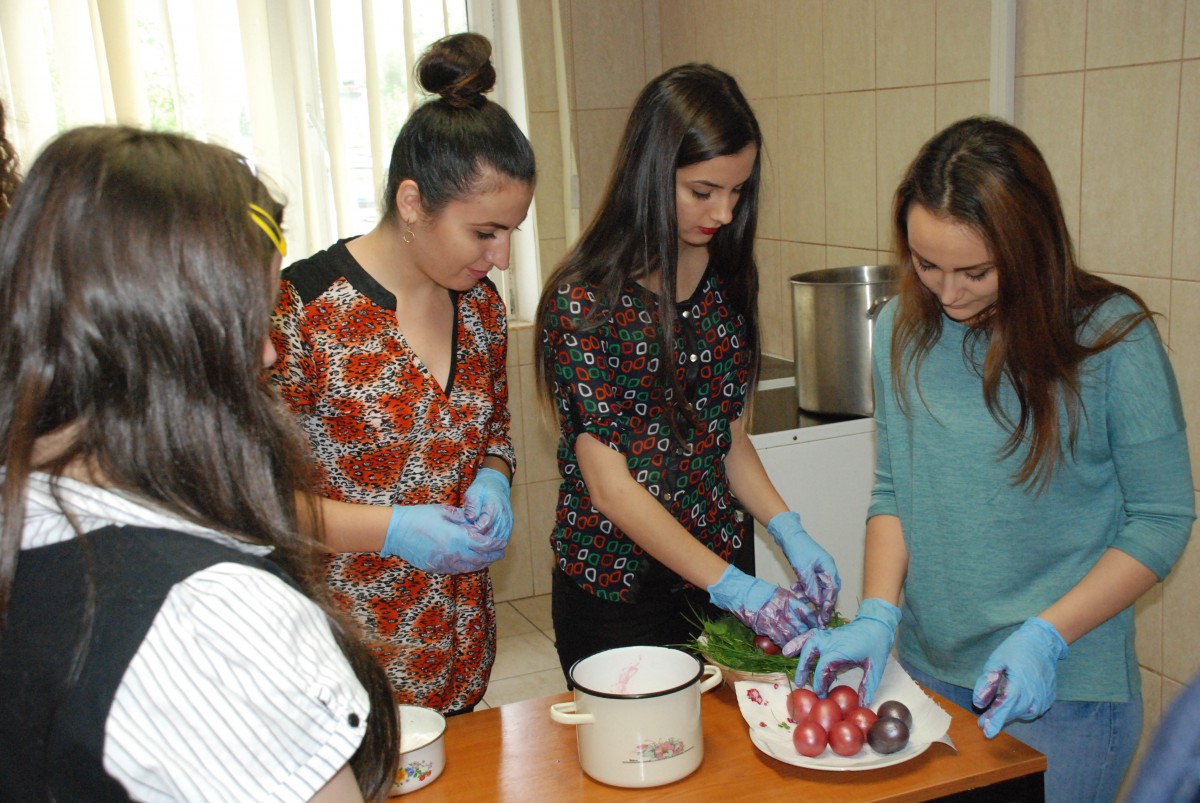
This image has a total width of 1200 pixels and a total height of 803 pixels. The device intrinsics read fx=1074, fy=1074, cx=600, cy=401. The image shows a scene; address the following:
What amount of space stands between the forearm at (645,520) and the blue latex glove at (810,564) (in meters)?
0.12

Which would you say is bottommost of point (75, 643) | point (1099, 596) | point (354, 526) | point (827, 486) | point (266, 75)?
point (827, 486)

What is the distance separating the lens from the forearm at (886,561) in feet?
4.97

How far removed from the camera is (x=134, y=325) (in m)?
0.66

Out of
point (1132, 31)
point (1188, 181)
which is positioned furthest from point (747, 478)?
point (1132, 31)

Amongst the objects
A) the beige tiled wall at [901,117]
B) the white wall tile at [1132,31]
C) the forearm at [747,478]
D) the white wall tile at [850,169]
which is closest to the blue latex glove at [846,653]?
the forearm at [747,478]

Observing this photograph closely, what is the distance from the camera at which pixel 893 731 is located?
3.86 ft

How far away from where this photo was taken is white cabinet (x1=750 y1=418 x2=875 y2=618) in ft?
7.48

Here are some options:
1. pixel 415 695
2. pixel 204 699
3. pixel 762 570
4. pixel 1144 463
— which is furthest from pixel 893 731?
pixel 762 570

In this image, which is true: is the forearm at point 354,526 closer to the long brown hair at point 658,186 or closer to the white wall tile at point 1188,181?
the long brown hair at point 658,186

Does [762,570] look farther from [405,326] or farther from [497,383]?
[405,326]

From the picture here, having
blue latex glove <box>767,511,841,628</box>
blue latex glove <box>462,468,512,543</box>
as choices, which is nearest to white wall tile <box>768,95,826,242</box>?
blue latex glove <box>767,511,841,628</box>

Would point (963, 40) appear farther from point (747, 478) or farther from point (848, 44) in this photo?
point (747, 478)

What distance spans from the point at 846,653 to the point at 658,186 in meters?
0.69

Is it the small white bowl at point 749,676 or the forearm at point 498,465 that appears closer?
the small white bowl at point 749,676
